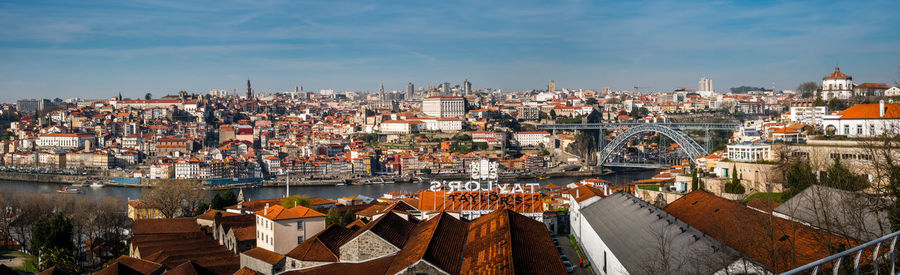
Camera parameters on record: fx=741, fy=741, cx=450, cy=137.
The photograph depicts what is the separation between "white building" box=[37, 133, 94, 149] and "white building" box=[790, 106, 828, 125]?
4024 cm

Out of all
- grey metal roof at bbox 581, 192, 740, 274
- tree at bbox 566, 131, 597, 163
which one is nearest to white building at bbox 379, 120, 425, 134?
tree at bbox 566, 131, 597, 163

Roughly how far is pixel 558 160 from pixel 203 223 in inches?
1184

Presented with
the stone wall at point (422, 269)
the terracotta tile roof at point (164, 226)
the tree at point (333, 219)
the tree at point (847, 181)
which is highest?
the tree at point (847, 181)

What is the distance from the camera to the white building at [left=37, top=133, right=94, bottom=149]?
45.7 metres

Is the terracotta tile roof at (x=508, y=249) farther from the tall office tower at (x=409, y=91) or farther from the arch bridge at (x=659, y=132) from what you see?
the tall office tower at (x=409, y=91)

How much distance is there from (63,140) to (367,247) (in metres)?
44.6

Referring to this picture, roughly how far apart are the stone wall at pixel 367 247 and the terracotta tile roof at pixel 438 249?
13.1 inches

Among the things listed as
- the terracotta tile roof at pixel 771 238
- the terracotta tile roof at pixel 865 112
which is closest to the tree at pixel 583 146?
the terracotta tile roof at pixel 865 112

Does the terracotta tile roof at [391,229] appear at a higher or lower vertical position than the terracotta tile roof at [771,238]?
lower

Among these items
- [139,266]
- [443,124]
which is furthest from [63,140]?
[139,266]

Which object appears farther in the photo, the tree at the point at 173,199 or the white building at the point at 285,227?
the tree at the point at 173,199

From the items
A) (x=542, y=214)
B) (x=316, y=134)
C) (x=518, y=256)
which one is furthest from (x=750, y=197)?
(x=316, y=134)

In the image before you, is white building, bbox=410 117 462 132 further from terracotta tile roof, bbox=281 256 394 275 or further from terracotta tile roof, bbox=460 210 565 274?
terracotta tile roof, bbox=281 256 394 275

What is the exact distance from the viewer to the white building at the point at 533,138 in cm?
4669
